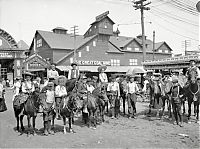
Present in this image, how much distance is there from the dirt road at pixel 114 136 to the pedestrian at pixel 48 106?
363 mm

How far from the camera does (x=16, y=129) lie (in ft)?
27.5

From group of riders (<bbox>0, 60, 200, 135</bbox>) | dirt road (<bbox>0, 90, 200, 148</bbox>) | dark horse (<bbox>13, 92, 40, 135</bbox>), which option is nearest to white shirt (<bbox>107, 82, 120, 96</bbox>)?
group of riders (<bbox>0, 60, 200, 135</bbox>)

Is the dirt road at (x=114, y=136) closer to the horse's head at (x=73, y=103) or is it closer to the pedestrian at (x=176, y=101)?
the pedestrian at (x=176, y=101)

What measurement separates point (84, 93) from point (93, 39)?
31193 millimetres

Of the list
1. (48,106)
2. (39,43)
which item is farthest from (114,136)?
(39,43)

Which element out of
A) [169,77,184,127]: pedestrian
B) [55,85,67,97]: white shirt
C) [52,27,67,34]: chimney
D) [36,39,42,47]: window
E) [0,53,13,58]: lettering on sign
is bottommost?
[169,77,184,127]: pedestrian

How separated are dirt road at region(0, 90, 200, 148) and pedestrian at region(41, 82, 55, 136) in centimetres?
36

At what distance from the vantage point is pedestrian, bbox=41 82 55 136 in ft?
24.3

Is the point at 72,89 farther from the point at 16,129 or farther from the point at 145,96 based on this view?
the point at 145,96

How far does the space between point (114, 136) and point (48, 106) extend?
2.74m

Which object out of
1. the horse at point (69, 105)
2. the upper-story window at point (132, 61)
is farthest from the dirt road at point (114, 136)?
the upper-story window at point (132, 61)

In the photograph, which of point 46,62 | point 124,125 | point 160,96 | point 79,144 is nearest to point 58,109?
point 79,144

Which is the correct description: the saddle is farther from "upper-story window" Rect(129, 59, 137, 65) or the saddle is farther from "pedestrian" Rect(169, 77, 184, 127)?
"upper-story window" Rect(129, 59, 137, 65)

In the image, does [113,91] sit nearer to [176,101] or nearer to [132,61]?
[176,101]
